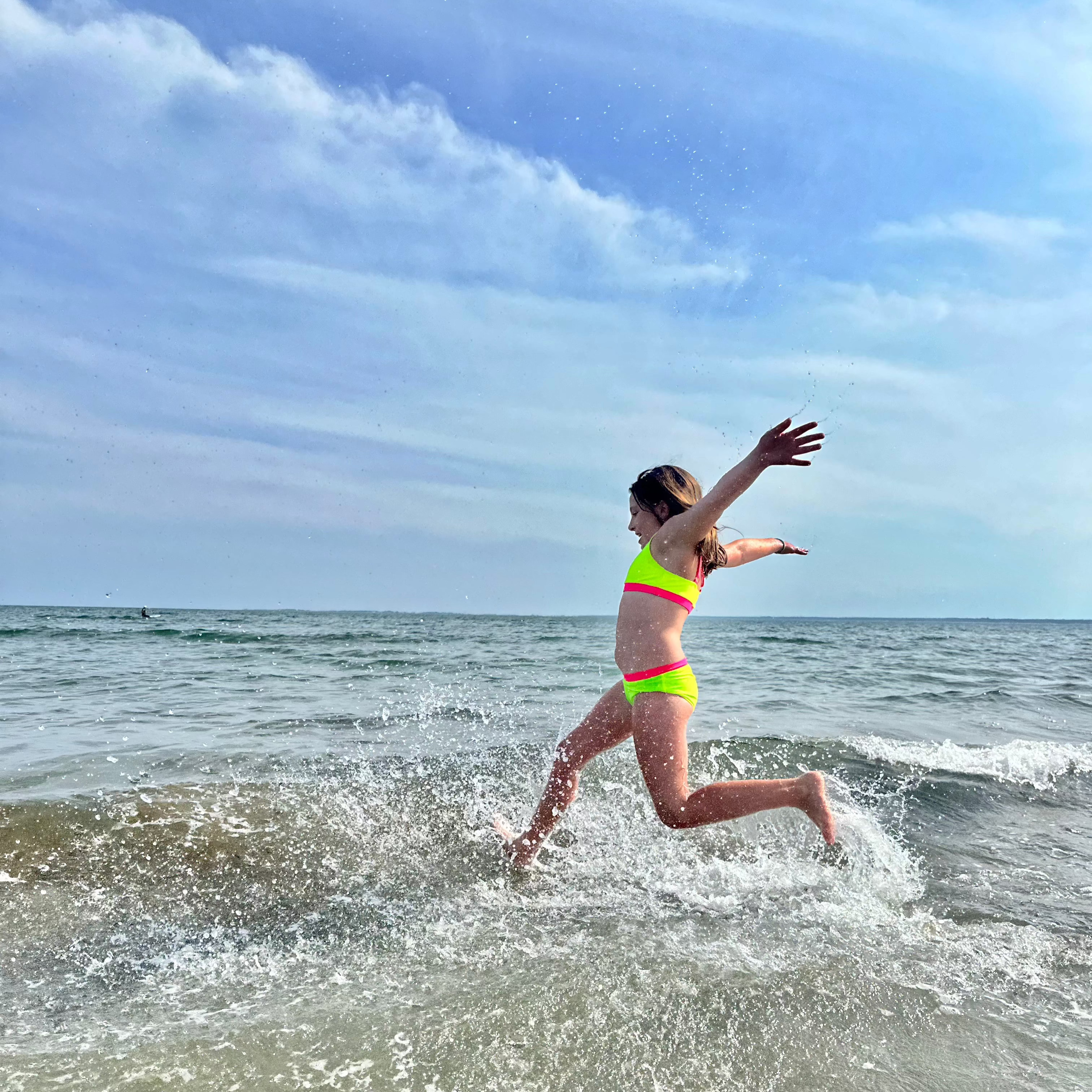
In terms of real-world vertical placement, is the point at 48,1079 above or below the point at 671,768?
below

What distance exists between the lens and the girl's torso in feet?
13.5

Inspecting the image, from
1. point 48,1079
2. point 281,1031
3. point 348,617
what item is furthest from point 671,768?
point 348,617

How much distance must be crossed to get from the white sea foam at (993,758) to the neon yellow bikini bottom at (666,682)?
165 inches

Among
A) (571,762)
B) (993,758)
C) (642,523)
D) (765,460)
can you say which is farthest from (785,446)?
(993,758)

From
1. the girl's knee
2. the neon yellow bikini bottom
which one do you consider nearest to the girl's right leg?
the neon yellow bikini bottom

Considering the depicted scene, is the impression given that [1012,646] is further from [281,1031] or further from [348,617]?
[348,617]

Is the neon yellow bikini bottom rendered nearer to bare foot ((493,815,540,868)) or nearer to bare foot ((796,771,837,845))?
bare foot ((796,771,837,845))

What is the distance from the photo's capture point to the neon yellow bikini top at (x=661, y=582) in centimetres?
414

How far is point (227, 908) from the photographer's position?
4.05 meters

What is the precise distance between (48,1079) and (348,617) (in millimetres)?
61864

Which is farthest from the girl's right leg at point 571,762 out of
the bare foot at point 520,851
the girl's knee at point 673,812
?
the girl's knee at point 673,812

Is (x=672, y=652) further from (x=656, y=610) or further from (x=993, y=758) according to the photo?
(x=993, y=758)

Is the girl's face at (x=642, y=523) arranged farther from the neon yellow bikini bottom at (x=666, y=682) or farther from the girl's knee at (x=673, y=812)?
the girl's knee at (x=673, y=812)

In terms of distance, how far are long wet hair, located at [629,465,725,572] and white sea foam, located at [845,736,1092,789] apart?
14.5ft
